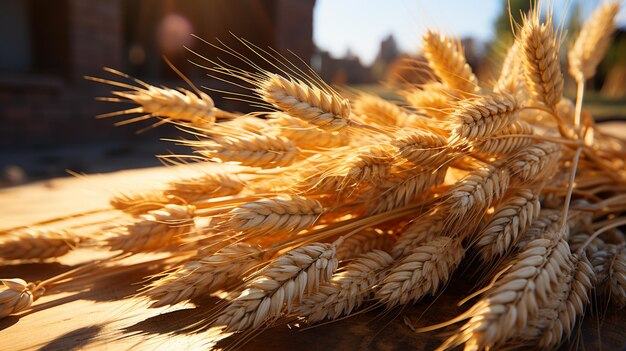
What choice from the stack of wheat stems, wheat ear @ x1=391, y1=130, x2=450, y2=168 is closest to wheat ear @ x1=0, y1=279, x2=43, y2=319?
the stack of wheat stems

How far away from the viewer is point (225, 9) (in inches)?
288

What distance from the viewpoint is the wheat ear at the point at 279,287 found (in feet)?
2.34

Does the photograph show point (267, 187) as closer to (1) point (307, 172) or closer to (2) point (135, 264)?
(1) point (307, 172)

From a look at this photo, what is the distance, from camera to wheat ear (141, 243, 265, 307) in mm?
822

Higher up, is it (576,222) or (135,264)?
(576,222)

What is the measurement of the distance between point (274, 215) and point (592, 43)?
1.55 m

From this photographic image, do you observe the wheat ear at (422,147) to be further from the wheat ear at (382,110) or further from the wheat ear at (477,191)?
the wheat ear at (382,110)

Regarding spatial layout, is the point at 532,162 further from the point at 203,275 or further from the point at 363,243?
the point at 203,275

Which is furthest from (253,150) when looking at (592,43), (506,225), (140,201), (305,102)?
(592,43)

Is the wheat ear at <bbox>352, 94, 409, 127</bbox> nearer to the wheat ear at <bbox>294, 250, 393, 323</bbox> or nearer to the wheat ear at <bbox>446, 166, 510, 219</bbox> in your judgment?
the wheat ear at <bbox>446, 166, 510, 219</bbox>

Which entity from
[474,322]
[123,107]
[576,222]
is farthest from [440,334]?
[123,107]

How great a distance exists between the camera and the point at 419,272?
2.73 feet

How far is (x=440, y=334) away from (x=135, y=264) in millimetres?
724

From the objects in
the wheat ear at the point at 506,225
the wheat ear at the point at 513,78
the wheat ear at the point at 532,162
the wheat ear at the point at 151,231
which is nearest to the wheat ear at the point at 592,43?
the wheat ear at the point at 513,78
